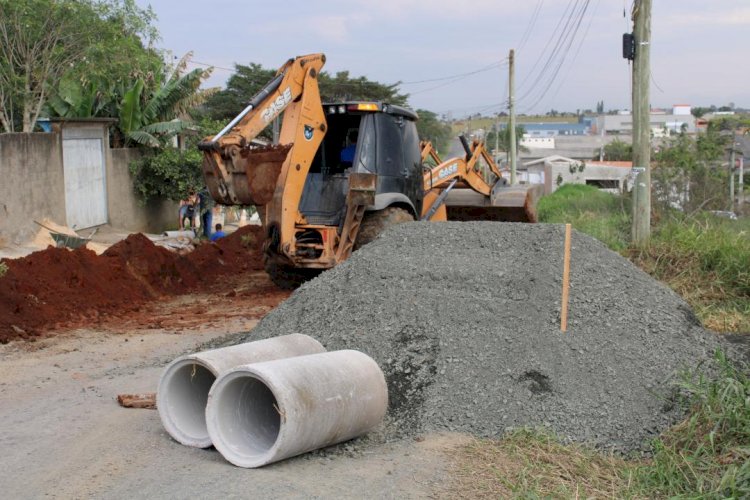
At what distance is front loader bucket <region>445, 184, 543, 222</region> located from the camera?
15.8m

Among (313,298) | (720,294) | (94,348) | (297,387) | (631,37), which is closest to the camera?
(297,387)

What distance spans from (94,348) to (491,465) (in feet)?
17.5

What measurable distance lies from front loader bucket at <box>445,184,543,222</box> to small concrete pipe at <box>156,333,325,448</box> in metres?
9.20

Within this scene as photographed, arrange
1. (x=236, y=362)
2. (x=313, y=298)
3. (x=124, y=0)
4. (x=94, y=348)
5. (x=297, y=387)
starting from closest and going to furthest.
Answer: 1. (x=297, y=387)
2. (x=236, y=362)
3. (x=313, y=298)
4. (x=94, y=348)
5. (x=124, y=0)

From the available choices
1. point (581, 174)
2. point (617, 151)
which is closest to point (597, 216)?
point (581, 174)

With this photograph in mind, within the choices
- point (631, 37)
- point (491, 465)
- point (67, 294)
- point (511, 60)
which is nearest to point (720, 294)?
point (631, 37)

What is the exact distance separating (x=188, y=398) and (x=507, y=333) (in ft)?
8.45

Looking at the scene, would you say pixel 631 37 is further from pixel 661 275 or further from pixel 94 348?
pixel 94 348

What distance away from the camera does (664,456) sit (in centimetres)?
588

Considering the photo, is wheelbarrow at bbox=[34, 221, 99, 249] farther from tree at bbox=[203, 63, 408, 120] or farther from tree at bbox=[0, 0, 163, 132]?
tree at bbox=[203, 63, 408, 120]

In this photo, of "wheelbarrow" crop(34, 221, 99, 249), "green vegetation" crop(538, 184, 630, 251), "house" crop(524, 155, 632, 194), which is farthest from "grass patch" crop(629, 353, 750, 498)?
"house" crop(524, 155, 632, 194)

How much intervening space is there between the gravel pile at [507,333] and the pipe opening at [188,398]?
1277 millimetres

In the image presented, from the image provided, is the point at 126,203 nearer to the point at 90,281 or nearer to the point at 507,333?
the point at 90,281

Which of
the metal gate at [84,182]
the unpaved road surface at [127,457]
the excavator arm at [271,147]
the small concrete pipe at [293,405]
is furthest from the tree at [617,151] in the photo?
the small concrete pipe at [293,405]
